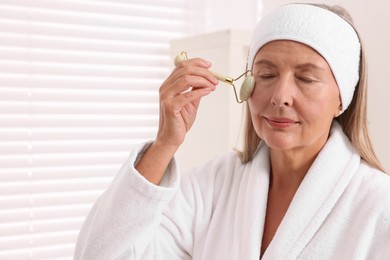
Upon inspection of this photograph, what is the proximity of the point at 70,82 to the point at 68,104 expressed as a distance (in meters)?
0.08

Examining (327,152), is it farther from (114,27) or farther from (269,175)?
(114,27)

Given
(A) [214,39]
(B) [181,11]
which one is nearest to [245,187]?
(A) [214,39]

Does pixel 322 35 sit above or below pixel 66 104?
above

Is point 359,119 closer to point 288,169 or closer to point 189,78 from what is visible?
point 288,169

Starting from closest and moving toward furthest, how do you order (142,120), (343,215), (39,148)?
(343,215)
(39,148)
(142,120)

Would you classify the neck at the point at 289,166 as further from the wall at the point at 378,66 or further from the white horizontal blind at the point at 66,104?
the white horizontal blind at the point at 66,104

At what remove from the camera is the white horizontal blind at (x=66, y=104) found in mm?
1863

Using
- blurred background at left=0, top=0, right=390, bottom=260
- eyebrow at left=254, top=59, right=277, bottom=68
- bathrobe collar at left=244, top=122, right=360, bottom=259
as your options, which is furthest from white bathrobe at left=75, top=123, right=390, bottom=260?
blurred background at left=0, top=0, right=390, bottom=260

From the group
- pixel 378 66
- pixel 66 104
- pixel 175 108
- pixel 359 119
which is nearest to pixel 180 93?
pixel 175 108

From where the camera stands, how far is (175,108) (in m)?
1.14

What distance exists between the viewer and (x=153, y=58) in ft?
6.89

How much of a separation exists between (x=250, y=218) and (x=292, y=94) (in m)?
0.30

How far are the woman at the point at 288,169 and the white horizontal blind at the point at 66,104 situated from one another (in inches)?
29.4

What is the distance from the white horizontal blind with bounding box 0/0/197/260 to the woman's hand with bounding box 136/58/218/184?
0.84 meters
